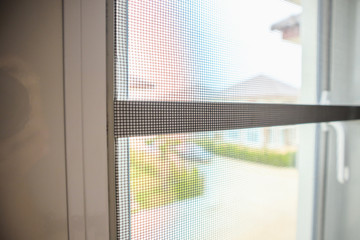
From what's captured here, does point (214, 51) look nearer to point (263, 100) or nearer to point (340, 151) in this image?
point (263, 100)

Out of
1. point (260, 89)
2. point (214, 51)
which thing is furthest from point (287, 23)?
point (214, 51)

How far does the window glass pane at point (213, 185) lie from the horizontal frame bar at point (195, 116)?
4 cm

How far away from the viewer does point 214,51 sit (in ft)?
1.85

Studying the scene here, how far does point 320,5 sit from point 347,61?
0.31 m

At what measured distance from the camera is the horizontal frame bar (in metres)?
0.41

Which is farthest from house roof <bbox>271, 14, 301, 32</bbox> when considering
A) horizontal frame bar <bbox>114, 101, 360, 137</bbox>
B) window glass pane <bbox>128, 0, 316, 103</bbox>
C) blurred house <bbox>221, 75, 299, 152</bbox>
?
horizontal frame bar <bbox>114, 101, 360, 137</bbox>

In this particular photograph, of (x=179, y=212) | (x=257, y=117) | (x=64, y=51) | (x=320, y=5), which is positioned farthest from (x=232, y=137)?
(x=320, y=5)

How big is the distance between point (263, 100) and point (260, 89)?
41 millimetres

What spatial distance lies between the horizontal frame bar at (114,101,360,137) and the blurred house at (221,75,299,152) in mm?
51

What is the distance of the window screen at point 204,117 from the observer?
44cm

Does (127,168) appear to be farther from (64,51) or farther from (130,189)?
(64,51)

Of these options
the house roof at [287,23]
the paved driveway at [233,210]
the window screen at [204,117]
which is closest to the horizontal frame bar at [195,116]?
the window screen at [204,117]

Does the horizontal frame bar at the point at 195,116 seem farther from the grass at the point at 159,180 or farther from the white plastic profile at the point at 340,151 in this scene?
the white plastic profile at the point at 340,151

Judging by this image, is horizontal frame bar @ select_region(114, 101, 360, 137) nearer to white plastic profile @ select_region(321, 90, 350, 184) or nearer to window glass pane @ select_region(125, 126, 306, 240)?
window glass pane @ select_region(125, 126, 306, 240)
